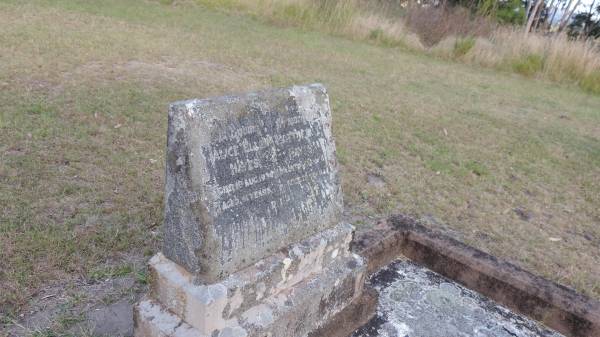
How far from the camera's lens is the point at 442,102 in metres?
7.27

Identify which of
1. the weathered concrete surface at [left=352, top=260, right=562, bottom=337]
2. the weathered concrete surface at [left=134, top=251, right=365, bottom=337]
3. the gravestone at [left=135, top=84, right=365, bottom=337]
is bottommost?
the weathered concrete surface at [left=352, top=260, right=562, bottom=337]

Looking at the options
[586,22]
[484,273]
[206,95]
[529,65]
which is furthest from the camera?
[586,22]

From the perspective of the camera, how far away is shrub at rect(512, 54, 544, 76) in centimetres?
1084

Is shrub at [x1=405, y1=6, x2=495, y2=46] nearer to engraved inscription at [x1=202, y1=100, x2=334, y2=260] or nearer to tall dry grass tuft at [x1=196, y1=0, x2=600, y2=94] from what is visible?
tall dry grass tuft at [x1=196, y1=0, x2=600, y2=94]

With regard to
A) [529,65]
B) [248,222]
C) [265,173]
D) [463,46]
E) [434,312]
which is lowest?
[434,312]

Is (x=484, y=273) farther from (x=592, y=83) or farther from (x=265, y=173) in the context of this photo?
(x=592, y=83)

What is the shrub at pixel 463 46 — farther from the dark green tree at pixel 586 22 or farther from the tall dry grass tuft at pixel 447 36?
the dark green tree at pixel 586 22

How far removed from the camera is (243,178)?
181 centimetres

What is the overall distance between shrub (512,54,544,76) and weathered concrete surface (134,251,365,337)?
1016cm

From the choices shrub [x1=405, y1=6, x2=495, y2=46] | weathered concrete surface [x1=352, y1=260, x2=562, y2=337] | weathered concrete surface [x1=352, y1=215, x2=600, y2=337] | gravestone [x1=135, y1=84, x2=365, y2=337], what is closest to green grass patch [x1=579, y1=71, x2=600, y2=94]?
shrub [x1=405, y1=6, x2=495, y2=46]

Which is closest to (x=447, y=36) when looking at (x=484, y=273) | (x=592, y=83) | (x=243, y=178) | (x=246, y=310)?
(x=592, y=83)

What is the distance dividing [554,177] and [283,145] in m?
3.95

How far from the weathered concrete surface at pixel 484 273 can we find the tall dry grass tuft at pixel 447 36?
920 cm

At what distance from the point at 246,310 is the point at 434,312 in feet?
3.82
